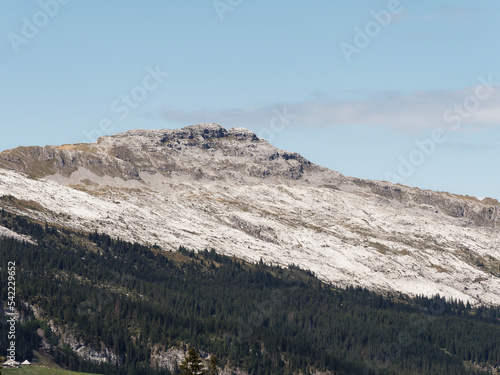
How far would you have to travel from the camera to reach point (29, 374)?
194m

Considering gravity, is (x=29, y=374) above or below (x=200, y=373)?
below

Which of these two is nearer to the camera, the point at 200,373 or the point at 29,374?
the point at 200,373

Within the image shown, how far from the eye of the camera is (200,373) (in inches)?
5320

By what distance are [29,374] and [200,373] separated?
258 ft
